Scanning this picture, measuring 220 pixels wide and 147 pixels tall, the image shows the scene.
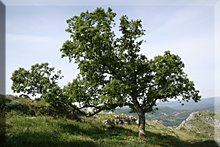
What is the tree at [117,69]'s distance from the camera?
26.9 m

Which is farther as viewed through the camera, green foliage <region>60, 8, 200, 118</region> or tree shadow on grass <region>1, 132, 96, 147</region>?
green foliage <region>60, 8, 200, 118</region>

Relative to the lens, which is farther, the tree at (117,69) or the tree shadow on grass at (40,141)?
the tree at (117,69)

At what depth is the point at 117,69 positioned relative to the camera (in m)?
28.2

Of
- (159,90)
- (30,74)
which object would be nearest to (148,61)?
(159,90)

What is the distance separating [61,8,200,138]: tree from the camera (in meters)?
26.9

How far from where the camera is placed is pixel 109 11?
2742 centimetres

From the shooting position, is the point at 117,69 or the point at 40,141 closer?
the point at 40,141

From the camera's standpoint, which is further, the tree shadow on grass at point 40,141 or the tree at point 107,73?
the tree at point 107,73

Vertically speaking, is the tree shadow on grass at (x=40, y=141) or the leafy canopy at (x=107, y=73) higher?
the leafy canopy at (x=107, y=73)

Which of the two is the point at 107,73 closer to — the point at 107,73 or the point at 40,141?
the point at 107,73

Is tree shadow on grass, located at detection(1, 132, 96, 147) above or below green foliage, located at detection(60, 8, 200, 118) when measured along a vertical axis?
below

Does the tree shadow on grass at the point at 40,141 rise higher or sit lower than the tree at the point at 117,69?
lower

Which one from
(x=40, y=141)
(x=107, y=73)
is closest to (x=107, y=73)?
(x=107, y=73)

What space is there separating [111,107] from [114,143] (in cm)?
499
